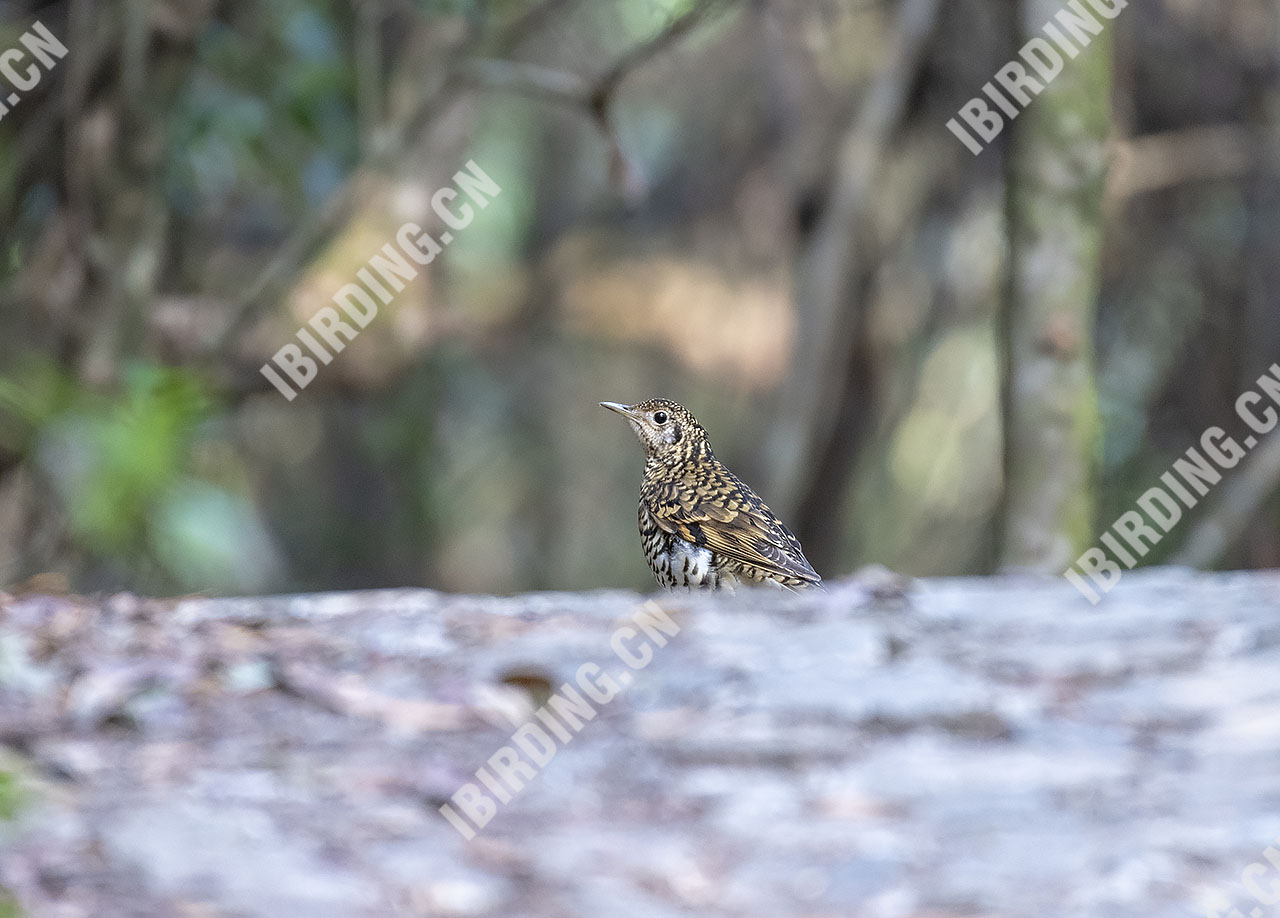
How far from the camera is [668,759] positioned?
113 inches

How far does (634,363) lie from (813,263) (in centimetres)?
272

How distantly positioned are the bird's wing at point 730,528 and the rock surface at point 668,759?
748mm

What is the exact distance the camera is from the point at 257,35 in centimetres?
788

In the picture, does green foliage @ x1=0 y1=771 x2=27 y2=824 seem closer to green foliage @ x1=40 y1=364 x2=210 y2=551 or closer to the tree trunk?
green foliage @ x1=40 y1=364 x2=210 y2=551

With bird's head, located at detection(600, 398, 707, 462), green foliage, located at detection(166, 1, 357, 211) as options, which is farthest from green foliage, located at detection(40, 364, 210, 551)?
green foliage, located at detection(166, 1, 357, 211)


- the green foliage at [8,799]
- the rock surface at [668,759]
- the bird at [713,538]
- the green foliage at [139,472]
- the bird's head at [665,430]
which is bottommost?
the green foliage at [8,799]

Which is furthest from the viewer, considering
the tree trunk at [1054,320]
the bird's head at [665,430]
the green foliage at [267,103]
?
the green foliage at [267,103]

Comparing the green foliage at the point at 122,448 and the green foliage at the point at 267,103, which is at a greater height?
the green foliage at the point at 267,103

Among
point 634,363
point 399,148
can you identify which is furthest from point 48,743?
point 634,363

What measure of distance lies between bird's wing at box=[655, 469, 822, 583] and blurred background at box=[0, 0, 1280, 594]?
1.47 metres

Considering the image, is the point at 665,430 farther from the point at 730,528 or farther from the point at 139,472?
the point at 139,472

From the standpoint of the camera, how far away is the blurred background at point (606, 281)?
6285mm

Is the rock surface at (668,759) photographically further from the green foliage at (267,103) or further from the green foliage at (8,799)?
the green foliage at (267,103)

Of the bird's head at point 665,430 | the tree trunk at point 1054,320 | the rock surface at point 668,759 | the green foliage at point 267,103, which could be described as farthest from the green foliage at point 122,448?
the tree trunk at point 1054,320
